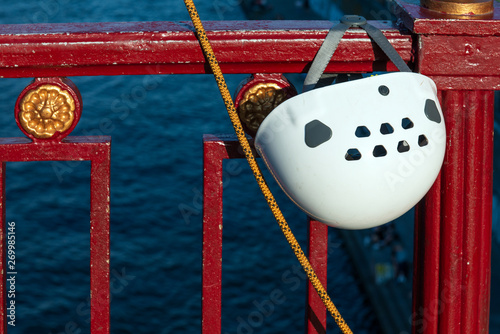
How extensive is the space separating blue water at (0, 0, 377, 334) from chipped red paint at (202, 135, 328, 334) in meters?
14.3

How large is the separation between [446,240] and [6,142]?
39.8 inches

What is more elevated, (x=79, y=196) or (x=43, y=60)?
(x=43, y=60)

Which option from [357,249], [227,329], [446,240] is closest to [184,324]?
[227,329]

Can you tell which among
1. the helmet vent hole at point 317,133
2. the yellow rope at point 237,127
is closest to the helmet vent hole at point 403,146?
the helmet vent hole at point 317,133

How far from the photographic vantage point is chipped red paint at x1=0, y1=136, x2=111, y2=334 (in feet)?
5.59

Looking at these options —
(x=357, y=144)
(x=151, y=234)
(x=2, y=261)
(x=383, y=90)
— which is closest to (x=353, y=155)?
(x=357, y=144)

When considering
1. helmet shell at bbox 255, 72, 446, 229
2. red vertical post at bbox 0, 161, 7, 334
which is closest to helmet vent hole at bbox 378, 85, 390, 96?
helmet shell at bbox 255, 72, 446, 229

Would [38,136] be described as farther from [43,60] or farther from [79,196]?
[79,196]

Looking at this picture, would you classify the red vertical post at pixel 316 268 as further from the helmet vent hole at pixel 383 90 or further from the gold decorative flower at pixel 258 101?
the helmet vent hole at pixel 383 90

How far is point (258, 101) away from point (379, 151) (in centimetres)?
33

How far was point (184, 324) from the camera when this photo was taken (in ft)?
57.4

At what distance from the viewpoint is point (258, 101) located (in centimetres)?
175

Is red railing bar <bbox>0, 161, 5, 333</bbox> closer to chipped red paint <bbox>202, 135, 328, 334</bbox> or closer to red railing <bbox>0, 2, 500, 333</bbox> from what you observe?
red railing <bbox>0, 2, 500, 333</bbox>

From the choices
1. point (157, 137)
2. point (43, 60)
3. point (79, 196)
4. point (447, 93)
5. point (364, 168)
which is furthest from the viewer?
point (157, 137)
